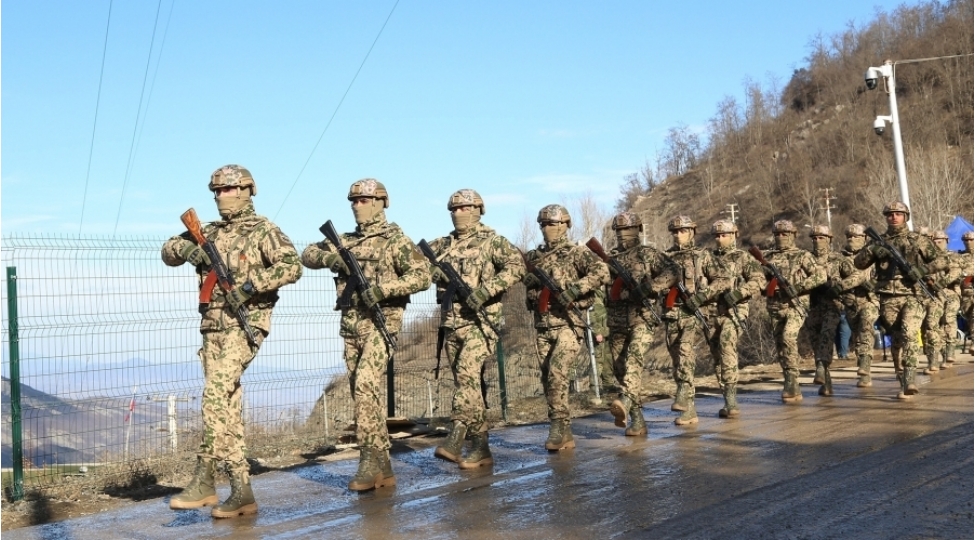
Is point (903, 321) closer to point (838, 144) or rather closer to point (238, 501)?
point (238, 501)

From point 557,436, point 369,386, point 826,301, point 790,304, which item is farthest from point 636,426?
point 826,301

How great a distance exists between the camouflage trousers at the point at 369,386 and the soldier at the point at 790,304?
7.14 meters

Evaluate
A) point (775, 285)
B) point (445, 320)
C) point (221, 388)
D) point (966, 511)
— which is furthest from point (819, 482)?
point (775, 285)

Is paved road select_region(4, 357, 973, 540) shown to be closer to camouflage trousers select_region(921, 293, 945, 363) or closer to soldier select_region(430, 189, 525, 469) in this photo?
soldier select_region(430, 189, 525, 469)

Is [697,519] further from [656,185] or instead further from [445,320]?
[656,185]

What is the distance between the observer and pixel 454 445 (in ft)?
28.6

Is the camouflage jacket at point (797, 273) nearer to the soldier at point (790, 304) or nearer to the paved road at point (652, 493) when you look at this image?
the soldier at point (790, 304)

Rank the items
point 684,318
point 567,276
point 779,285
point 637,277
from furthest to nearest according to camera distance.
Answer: point 779,285, point 684,318, point 637,277, point 567,276

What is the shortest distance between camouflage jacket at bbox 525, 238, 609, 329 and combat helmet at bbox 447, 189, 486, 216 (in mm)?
1174

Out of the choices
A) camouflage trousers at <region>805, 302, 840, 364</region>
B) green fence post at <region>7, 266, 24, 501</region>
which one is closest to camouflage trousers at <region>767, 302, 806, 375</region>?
camouflage trousers at <region>805, 302, 840, 364</region>

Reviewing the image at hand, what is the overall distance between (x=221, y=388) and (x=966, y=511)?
4.69m

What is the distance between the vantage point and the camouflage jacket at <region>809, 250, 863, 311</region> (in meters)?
14.6

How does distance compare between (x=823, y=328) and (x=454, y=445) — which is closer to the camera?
(x=454, y=445)

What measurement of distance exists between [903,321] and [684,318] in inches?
137
